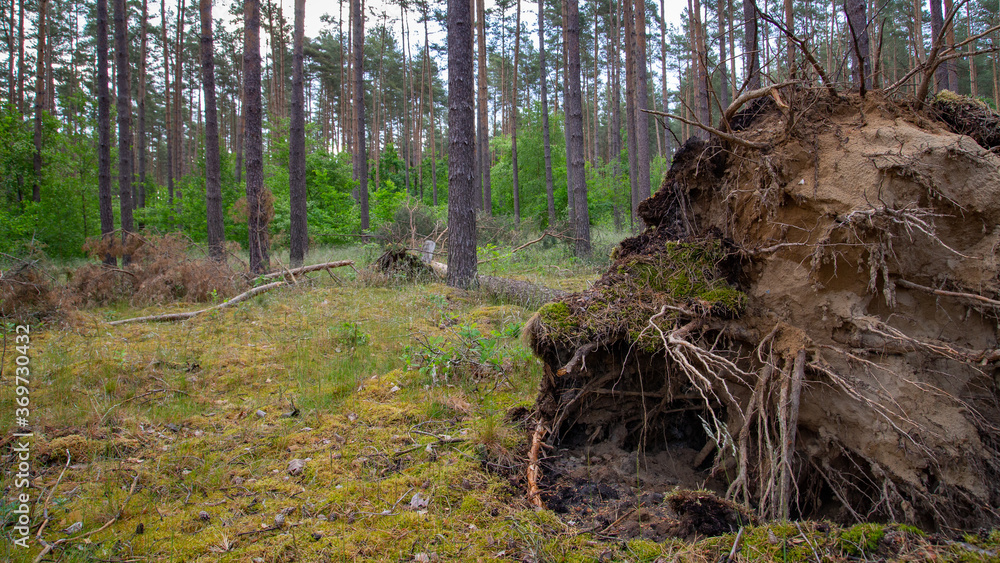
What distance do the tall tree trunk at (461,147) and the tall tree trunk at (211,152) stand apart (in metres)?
5.85

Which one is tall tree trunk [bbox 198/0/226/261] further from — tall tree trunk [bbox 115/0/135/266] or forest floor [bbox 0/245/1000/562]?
forest floor [bbox 0/245/1000/562]

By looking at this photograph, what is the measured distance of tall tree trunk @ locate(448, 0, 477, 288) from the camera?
786cm

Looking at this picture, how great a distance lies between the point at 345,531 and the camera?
98.4 inches

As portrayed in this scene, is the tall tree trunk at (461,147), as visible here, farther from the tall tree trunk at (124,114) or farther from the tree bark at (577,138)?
the tall tree trunk at (124,114)

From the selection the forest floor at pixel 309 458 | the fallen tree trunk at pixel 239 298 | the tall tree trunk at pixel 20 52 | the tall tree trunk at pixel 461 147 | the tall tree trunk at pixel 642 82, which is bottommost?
the forest floor at pixel 309 458

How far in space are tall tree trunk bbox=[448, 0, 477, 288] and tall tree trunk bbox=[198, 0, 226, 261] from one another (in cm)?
585

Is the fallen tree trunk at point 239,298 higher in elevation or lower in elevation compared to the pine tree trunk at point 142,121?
lower

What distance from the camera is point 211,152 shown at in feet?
39.4

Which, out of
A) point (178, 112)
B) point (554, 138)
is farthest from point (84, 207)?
point (554, 138)

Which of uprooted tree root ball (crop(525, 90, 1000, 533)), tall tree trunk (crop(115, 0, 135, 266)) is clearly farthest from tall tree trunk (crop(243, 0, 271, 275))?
uprooted tree root ball (crop(525, 90, 1000, 533))

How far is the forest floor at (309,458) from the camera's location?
2.29 m

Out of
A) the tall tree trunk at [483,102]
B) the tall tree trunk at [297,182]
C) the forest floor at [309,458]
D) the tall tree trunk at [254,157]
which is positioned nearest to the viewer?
the forest floor at [309,458]

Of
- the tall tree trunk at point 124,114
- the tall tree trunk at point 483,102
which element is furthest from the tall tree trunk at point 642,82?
the tall tree trunk at point 124,114

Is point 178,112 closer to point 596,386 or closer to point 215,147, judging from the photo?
point 215,147
